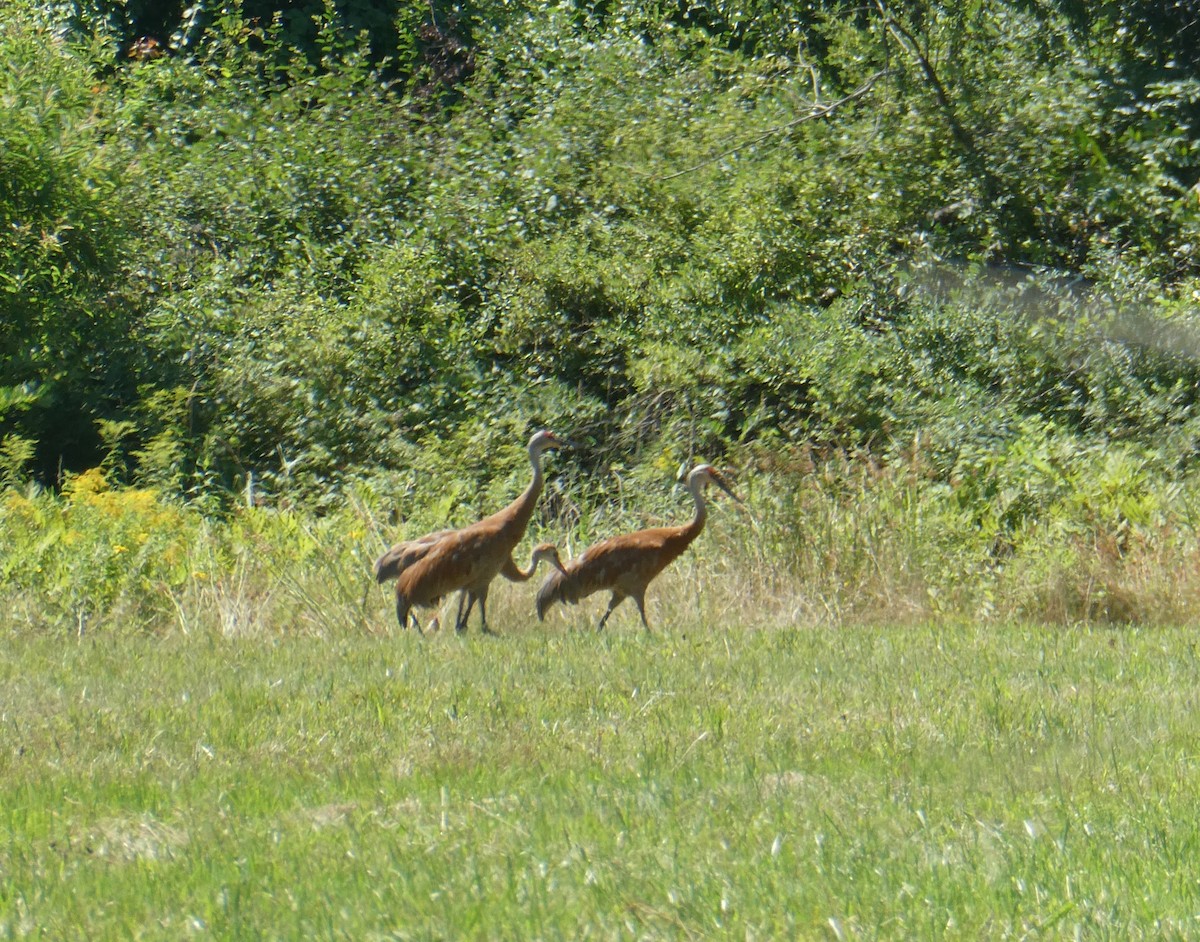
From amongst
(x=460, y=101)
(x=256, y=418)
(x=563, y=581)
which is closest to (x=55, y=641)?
(x=563, y=581)

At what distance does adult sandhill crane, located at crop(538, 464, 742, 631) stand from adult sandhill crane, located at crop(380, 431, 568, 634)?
1.42ft

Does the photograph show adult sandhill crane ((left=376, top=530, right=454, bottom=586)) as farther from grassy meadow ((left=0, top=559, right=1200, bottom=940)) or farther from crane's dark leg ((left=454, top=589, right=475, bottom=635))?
grassy meadow ((left=0, top=559, right=1200, bottom=940))

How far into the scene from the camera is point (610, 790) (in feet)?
21.0

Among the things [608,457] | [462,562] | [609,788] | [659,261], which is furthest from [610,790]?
[659,261]

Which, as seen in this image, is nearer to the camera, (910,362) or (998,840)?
(998,840)

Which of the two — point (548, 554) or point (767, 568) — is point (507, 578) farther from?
point (767, 568)

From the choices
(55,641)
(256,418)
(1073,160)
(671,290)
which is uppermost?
(1073,160)

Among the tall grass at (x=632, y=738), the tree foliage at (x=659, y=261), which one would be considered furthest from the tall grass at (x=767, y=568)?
the tree foliage at (x=659, y=261)

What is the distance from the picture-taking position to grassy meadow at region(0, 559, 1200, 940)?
5.01 metres

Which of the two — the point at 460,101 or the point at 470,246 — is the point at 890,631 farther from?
the point at 460,101

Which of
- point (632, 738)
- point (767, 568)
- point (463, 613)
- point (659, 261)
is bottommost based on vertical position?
point (463, 613)

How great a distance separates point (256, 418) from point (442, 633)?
280 inches

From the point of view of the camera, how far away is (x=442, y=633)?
1061 centimetres

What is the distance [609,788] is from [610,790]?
4cm
